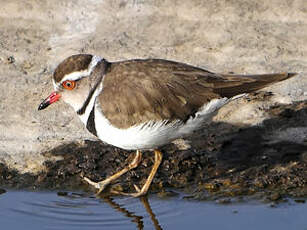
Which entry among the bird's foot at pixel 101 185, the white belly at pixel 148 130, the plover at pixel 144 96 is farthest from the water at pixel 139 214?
the white belly at pixel 148 130

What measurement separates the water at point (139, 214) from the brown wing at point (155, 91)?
3.31 ft

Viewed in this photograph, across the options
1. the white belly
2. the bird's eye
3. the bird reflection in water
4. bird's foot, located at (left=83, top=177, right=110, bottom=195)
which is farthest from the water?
the bird's eye

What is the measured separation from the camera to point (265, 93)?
955 centimetres

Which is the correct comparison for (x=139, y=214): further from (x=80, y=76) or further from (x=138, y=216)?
(x=80, y=76)

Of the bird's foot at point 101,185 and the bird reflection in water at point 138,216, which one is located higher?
the bird's foot at point 101,185

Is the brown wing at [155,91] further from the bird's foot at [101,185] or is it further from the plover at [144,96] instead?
the bird's foot at [101,185]

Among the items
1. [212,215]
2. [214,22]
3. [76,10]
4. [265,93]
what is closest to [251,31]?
[214,22]

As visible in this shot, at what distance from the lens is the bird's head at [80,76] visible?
777 cm

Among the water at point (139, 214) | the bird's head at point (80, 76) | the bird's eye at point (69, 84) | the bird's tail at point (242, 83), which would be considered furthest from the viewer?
the bird's eye at point (69, 84)

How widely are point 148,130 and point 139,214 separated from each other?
0.97 metres

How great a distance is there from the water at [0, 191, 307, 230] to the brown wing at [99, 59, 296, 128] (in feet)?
3.31

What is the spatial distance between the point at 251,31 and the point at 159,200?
169 inches

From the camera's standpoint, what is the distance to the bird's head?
25.5 ft

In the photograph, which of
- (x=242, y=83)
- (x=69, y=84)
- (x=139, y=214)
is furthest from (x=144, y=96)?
(x=139, y=214)
